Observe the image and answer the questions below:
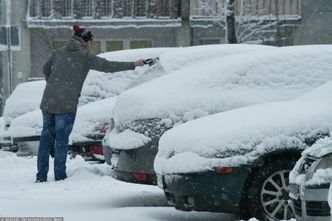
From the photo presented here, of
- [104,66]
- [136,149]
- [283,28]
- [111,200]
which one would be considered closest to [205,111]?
[136,149]

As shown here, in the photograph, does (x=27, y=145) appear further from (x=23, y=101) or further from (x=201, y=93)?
(x=201, y=93)

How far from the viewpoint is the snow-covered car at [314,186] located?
210 inches

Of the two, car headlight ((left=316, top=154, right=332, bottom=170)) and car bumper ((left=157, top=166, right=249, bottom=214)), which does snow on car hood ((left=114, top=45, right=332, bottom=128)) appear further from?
car headlight ((left=316, top=154, right=332, bottom=170))

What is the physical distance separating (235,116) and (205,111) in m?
0.96

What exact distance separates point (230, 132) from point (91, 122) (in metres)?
4.30

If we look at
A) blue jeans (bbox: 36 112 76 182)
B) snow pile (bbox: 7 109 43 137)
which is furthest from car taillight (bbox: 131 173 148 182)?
snow pile (bbox: 7 109 43 137)

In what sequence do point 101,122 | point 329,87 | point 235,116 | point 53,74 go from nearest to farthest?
point 235,116, point 329,87, point 53,74, point 101,122

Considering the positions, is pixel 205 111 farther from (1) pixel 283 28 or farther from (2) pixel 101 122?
→ (1) pixel 283 28

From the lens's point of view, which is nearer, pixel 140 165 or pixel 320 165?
pixel 320 165

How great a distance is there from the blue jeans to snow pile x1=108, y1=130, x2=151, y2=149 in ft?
5.25

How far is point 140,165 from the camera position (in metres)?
7.62

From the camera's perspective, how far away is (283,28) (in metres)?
25.5

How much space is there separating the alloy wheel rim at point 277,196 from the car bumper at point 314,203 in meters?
1.09

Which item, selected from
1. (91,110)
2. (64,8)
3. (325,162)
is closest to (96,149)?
(91,110)
